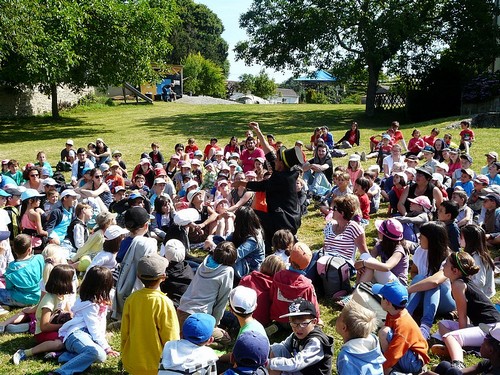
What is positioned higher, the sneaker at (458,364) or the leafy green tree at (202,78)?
the leafy green tree at (202,78)

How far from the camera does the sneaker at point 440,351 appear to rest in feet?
16.3

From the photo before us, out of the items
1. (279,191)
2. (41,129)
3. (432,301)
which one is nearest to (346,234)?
(279,191)

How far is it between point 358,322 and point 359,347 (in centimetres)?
19

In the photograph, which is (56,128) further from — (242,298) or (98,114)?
(242,298)

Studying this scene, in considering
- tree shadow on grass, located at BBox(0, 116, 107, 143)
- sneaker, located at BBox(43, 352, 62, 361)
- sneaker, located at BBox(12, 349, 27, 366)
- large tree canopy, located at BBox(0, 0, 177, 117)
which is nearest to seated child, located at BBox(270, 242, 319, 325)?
sneaker, located at BBox(43, 352, 62, 361)

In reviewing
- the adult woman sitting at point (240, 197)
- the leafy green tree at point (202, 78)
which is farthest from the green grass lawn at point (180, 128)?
the leafy green tree at point (202, 78)

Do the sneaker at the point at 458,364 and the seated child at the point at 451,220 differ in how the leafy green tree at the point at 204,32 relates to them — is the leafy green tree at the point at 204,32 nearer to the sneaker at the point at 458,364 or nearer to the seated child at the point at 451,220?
the seated child at the point at 451,220

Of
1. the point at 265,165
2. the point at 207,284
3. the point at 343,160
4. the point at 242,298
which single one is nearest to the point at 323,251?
the point at 207,284

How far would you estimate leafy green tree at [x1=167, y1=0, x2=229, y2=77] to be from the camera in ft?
250

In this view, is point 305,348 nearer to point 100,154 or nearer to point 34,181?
point 34,181

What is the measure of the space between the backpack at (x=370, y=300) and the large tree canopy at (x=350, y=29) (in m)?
21.7

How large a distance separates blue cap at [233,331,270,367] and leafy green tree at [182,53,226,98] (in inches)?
2015

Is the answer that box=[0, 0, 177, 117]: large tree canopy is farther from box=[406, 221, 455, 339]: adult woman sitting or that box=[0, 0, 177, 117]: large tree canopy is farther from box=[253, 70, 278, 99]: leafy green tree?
box=[253, 70, 278, 99]: leafy green tree

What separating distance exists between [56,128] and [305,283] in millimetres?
24444
